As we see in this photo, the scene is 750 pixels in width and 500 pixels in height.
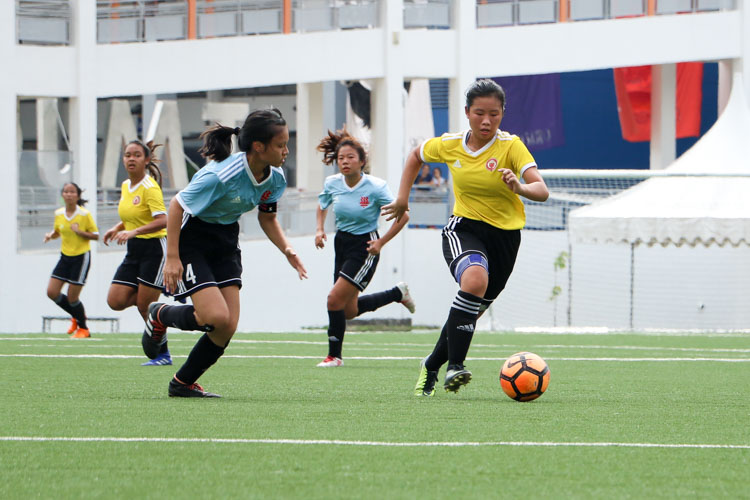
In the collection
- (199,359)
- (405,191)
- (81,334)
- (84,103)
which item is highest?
(84,103)

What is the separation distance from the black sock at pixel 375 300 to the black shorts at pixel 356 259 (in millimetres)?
670

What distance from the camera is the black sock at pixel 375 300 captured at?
11.3m

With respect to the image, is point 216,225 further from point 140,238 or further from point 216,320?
point 140,238

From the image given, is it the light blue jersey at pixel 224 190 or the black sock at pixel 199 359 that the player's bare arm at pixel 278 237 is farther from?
the black sock at pixel 199 359

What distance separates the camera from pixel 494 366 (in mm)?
10273

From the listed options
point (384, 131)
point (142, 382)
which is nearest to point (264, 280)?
point (384, 131)

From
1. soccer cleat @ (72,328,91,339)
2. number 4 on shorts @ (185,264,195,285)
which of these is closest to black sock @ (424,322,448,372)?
number 4 on shorts @ (185,264,195,285)

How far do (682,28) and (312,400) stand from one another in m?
20.8

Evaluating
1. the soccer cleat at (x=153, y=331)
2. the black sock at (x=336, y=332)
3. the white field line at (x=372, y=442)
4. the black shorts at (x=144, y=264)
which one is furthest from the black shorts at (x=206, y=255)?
the black shorts at (x=144, y=264)

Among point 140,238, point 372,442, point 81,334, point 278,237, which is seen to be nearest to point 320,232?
point 140,238

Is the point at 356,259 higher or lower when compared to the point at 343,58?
lower

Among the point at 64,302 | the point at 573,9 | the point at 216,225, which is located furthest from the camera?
the point at 573,9

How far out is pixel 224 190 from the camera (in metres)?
6.66

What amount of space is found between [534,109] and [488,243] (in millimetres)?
23963
